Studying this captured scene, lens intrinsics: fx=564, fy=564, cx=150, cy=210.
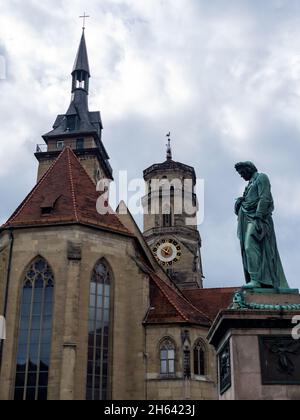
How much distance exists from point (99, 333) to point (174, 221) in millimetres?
26793

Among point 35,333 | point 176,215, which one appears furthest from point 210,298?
point 176,215

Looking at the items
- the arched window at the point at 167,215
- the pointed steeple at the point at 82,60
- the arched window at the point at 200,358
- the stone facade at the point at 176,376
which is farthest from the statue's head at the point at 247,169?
the pointed steeple at the point at 82,60

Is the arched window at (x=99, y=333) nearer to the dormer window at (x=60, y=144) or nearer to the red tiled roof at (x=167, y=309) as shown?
→ the red tiled roof at (x=167, y=309)

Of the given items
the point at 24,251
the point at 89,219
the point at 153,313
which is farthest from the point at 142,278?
the point at 24,251

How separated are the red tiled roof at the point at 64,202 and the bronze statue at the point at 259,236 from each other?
17.8m

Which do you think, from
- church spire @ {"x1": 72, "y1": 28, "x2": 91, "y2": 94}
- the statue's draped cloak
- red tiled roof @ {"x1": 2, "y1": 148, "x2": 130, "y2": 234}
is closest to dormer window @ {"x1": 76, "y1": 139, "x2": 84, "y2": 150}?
church spire @ {"x1": 72, "y1": 28, "x2": 91, "y2": 94}

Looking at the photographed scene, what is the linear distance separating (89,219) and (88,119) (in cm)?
2501

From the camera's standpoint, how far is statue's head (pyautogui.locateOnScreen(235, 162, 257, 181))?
1040 centimetres

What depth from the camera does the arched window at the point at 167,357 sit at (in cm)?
2645

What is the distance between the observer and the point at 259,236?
9742 millimetres

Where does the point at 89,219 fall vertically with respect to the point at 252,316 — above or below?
above
